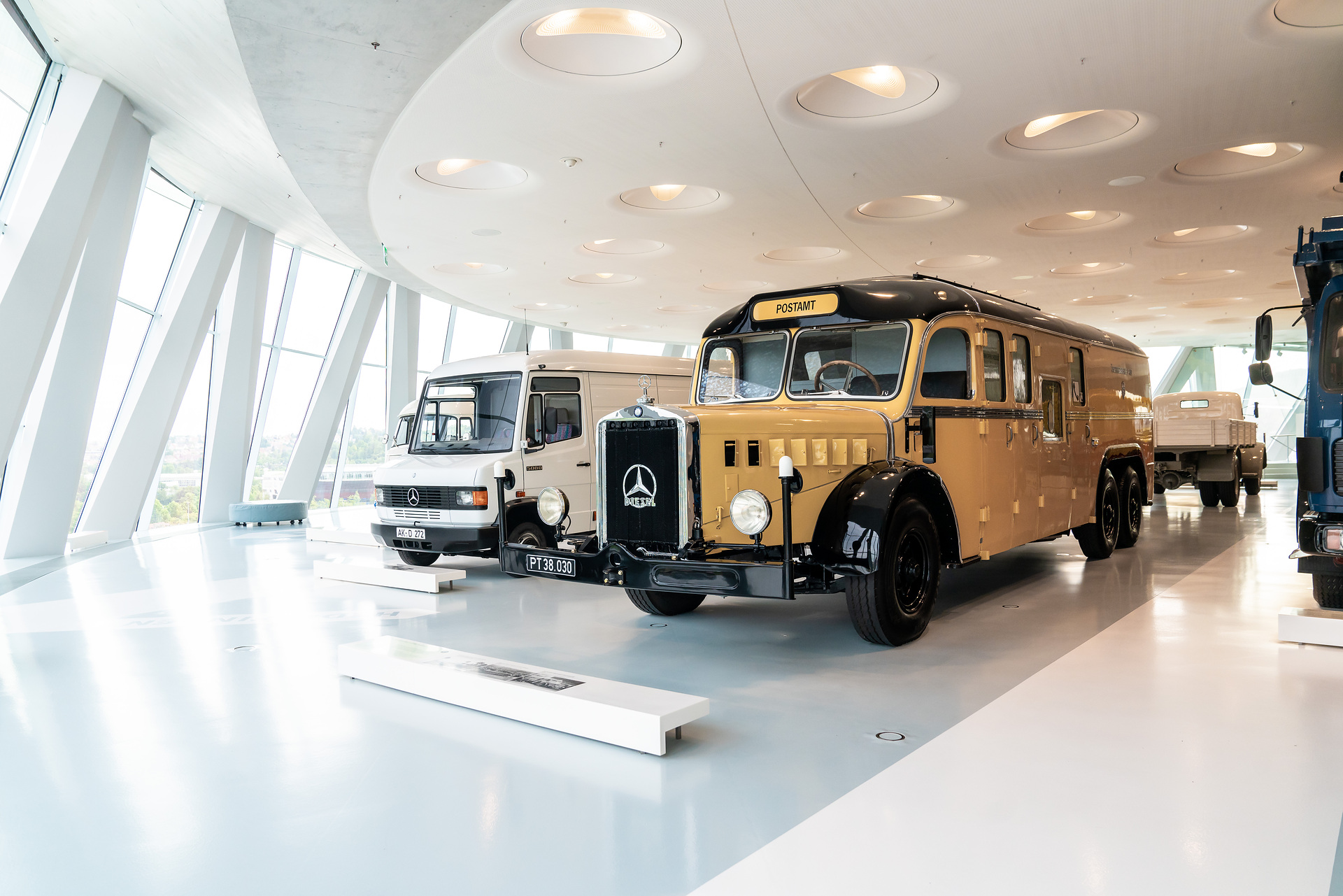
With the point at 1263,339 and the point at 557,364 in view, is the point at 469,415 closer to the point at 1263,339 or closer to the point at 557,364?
the point at 557,364

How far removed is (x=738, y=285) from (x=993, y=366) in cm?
1308

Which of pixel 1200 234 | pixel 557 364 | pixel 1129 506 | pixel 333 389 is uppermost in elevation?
pixel 1200 234

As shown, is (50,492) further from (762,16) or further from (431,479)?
(762,16)

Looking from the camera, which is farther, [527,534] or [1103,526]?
[1103,526]

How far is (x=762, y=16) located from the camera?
6859 millimetres

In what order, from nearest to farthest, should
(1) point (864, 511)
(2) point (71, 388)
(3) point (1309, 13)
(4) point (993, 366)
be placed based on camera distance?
(1) point (864, 511), (4) point (993, 366), (3) point (1309, 13), (2) point (71, 388)

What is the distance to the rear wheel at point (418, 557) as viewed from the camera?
362 inches

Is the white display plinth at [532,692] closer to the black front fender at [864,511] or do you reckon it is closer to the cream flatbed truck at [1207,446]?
the black front fender at [864,511]

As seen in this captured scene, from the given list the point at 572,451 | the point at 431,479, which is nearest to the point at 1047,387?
the point at 572,451

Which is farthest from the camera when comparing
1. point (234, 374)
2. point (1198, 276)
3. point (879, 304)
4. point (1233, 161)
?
point (1198, 276)

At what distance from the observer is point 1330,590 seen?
220 inches

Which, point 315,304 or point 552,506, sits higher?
point 315,304

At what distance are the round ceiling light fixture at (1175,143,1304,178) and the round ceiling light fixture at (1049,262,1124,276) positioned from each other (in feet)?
19.1

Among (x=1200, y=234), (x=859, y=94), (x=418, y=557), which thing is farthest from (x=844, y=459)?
(x=1200, y=234)
